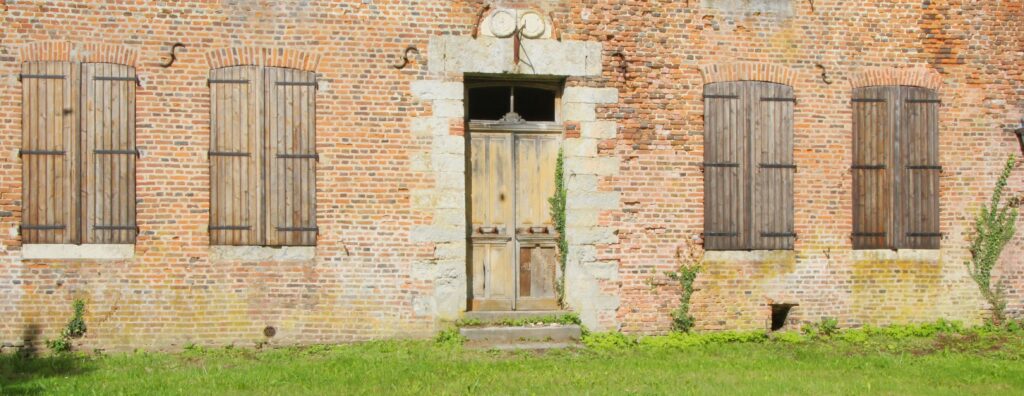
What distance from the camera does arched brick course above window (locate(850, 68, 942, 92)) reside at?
10.9 metres

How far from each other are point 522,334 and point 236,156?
3391mm

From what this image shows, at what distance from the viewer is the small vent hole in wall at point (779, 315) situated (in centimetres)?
1081

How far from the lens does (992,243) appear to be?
1105cm

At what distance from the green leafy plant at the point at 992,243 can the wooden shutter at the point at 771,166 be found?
2.21 m

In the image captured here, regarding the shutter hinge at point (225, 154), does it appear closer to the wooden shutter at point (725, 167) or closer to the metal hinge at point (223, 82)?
the metal hinge at point (223, 82)

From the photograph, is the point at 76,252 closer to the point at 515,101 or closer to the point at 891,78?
the point at 515,101

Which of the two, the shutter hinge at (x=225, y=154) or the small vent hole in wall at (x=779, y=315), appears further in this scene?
the small vent hole in wall at (x=779, y=315)

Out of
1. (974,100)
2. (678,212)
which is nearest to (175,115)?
(678,212)

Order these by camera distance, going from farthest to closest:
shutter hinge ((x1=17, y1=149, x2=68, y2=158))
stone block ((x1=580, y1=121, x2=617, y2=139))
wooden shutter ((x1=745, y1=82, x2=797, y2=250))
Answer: wooden shutter ((x1=745, y1=82, x2=797, y2=250)), stone block ((x1=580, y1=121, x2=617, y2=139)), shutter hinge ((x1=17, y1=149, x2=68, y2=158))

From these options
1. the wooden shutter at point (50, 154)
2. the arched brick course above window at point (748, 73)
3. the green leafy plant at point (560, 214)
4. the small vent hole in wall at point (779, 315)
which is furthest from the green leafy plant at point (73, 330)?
the small vent hole in wall at point (779, 315)

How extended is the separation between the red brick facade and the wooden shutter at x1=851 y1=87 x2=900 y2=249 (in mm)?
144

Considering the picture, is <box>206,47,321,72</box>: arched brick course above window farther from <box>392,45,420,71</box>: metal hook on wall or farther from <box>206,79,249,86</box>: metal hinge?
<box>392,45,420,71</box>: metal hook on wall

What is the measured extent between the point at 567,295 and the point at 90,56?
5.37 meters

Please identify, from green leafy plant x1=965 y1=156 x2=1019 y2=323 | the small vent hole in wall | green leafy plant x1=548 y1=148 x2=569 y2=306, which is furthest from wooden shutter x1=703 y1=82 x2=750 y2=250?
Result: green leafy plant x1=965 y1=156 x2=1019 y2=323
